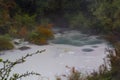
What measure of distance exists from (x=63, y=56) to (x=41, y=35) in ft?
5.60

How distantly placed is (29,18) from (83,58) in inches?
128

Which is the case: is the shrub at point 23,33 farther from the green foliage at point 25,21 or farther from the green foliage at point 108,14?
the green foliage at point 108,14

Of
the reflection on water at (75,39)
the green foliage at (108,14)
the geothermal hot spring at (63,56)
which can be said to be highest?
the green foliage at (108,14)

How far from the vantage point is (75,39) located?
9516 millimetres

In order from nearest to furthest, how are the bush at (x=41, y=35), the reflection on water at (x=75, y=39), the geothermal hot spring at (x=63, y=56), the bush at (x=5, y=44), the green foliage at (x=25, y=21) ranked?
the geothermal hot spring at (x=63, y=56) → the bush at (x=5, y=44) → the bush at (x=41, y=35) → the reflection on water at (x=75, y=39) → the green foliage at (x=25, y=21)

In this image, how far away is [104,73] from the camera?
576 cm

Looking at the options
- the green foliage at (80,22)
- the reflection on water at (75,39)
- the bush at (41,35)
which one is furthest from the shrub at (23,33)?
the green foliage at (80,22)

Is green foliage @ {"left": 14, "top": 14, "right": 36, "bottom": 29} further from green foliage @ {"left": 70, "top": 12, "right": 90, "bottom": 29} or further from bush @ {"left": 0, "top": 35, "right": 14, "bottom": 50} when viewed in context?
bush @ {"left": 0, "top": 35, "right": 14, "bottom": 50}

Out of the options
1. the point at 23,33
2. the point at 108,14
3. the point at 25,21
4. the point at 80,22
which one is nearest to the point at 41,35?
the point at 23,33

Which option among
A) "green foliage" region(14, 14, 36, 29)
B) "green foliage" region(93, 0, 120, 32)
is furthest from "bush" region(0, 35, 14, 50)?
"green foliage" region(93, 0, 120, 32)

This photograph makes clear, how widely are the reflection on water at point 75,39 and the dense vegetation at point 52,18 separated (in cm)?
28

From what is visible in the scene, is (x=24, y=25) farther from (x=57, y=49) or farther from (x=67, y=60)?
(x=67, y=60)

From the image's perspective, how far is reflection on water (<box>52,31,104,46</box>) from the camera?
358 inches

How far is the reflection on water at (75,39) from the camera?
29.8 ft
